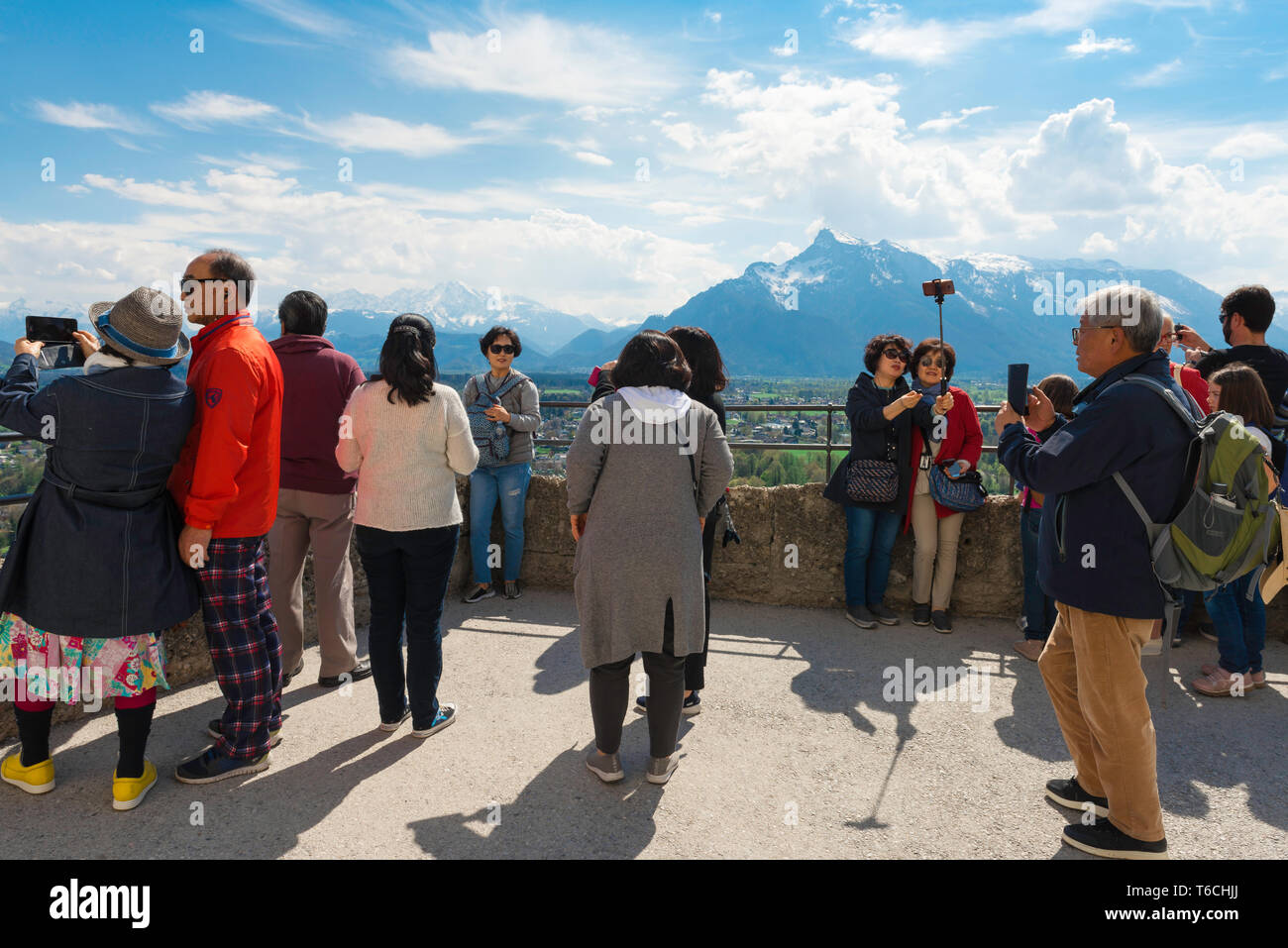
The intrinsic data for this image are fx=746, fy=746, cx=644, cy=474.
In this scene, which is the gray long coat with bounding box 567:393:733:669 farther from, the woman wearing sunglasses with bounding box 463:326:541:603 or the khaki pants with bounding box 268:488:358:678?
the woman wearing sunglasses with bounding box 463:326:541:603

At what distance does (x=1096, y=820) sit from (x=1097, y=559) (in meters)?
1.13

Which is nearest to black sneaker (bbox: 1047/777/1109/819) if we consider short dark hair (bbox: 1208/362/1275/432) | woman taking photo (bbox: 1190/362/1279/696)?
woman taking photo (bbox: 1190/362/1279/696)

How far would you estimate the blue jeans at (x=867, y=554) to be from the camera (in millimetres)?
5609

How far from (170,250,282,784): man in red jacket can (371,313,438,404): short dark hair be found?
18.9 inches

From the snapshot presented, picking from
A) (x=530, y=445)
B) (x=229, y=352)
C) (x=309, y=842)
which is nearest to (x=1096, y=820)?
(x=309, y=842)

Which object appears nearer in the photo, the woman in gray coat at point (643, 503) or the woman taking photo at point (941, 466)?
the woman in gray coat at point (643, 503)

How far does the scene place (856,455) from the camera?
5.58 meters

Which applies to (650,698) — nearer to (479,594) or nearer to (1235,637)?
(479,594)

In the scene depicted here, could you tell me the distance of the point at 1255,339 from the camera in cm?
491

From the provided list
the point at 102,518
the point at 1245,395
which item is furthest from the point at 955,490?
the point at 102,518

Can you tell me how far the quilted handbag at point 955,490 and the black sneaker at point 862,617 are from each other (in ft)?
3.22

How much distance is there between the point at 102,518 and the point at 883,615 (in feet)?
15.9

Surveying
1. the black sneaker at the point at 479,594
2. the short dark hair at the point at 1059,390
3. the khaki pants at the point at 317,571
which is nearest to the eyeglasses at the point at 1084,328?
the short dark hair at the point at 1059,390

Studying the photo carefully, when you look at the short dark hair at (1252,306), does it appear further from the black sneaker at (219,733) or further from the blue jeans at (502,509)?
the black sneaker at (219,733)
